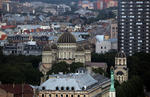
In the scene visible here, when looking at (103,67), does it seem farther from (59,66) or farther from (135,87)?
(135,87)

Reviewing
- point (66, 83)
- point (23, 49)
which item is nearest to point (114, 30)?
point (23, 49)

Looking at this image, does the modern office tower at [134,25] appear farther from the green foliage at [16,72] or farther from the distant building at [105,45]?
the green foliage at [16,72]

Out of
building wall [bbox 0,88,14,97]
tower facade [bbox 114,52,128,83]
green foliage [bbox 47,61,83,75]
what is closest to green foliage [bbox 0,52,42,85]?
green foliage [bbox 47,61,83,75]

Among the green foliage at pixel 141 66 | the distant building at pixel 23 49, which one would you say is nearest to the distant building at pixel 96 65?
the green foliage at pixel 141 66

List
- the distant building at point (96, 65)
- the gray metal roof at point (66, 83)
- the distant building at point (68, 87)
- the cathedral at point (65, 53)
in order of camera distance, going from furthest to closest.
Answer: the cathedral at point (65, 53) < the distant building at point (96, 65) < the gray metal roof at point (66, 83) < the distant building at point (68, 87)

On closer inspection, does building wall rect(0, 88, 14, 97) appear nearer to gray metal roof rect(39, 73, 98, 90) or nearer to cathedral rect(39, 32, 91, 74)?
gray metal roof rect(39, 73, 98, 90)
